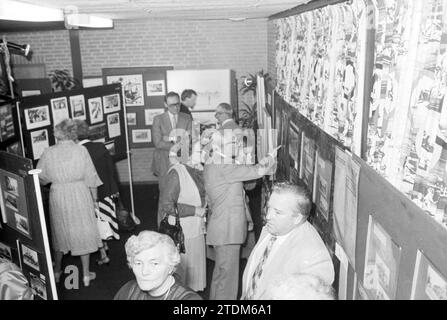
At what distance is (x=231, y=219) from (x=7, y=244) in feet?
6.25

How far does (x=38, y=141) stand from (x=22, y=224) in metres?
2.22

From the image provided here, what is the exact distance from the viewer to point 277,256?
7.72 ft

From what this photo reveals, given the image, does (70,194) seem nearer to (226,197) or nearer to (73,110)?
(226,197)

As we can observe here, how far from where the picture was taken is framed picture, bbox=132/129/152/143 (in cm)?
789

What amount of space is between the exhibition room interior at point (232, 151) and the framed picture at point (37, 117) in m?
0.02

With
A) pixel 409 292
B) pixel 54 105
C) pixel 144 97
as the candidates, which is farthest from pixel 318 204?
pixel 144 97

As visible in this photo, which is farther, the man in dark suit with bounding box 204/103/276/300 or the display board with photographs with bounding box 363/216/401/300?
the man in dark suit with bounding box 204/103/276/300

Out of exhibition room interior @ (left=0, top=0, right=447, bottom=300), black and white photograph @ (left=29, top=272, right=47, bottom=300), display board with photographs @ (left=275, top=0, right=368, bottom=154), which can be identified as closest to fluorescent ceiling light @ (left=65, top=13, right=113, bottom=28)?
exhibition room interior @ (left=0, top=0, right=447, bottom=300)

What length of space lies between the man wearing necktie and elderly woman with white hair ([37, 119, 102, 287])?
7.91ft

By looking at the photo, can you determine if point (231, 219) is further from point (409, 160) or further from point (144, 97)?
point (144, 97)

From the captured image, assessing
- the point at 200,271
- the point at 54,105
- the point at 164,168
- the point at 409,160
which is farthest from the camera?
the point at 164,168

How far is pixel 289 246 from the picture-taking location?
234 centimetres

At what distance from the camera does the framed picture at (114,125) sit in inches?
248

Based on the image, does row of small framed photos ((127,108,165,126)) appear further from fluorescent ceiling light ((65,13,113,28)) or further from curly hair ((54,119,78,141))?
curly hair ((54,119,78,141))
